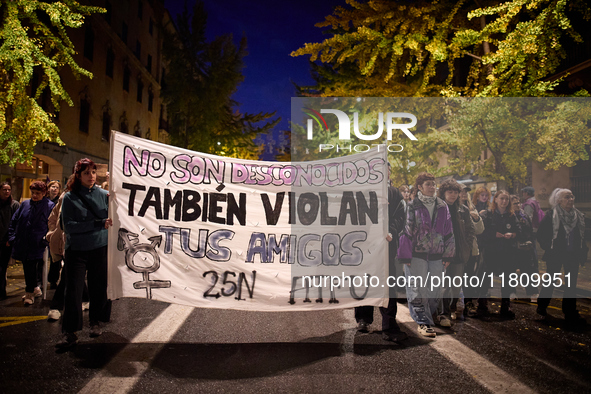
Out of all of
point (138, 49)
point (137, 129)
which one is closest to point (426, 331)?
point (137, 129)

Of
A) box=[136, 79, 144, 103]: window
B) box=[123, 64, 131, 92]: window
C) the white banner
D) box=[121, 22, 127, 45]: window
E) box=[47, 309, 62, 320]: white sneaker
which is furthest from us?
box=[136, 79, 144, 103]: window

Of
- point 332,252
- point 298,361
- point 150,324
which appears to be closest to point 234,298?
point 298,361

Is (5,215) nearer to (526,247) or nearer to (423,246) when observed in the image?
(423,246)

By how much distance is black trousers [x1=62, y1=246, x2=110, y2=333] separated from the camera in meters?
4.14

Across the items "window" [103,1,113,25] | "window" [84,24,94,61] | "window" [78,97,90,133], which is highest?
"window" [103,1,113,25]

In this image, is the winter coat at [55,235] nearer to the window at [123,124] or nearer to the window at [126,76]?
the window at [123,124]

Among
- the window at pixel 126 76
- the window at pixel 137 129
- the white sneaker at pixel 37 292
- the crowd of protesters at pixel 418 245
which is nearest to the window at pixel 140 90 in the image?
the window at pixel 137 129

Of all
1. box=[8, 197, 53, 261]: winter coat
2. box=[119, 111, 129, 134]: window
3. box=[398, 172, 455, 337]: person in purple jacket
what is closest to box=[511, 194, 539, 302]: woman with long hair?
box=[398, 172, 455, 337]: person in purple jacket

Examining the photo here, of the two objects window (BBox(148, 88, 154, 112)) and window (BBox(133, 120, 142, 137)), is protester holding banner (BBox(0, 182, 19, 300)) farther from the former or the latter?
window (BBox(148, 88, 154, 112))

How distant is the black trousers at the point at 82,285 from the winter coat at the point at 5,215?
3298 mm

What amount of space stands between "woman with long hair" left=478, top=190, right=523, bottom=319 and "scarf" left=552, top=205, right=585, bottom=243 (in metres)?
0.60

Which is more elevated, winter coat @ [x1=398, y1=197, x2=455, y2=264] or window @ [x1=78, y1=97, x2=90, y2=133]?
window @ [x1=78, y1=97, x2=90, y2=133]

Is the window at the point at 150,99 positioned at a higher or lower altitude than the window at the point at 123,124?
higher

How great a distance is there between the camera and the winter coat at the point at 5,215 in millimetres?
6523
